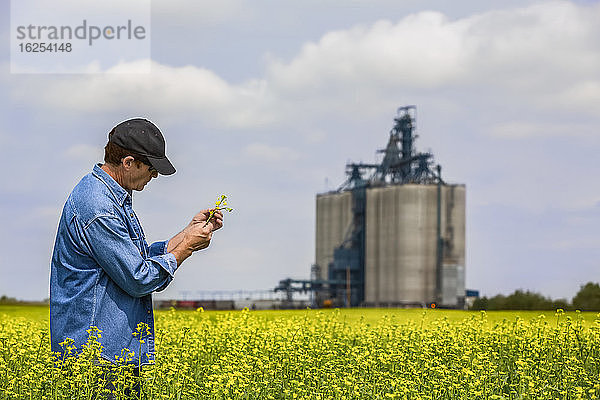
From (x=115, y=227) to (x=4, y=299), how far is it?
105ft

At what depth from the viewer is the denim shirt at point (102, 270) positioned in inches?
171

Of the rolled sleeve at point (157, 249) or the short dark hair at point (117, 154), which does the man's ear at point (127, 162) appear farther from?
the rolled sleeve at point (157, 249)

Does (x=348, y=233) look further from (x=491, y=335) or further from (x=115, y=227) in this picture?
(x=115, y=227)

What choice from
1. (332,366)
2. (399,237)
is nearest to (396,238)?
(399,237)

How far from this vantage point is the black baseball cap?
4473 millimetres

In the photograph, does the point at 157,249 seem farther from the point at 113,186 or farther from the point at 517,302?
the point at 517,302

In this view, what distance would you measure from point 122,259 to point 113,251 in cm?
7

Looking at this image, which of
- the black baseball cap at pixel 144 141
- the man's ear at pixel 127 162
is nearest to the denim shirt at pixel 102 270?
the man's ear at pixel 127 162

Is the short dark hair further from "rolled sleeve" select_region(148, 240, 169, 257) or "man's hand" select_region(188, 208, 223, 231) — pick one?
"rolled sleeve" select_region(148, 240, 169, 257)

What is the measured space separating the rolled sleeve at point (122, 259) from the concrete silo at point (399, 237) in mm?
51638

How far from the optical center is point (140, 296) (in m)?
4.52

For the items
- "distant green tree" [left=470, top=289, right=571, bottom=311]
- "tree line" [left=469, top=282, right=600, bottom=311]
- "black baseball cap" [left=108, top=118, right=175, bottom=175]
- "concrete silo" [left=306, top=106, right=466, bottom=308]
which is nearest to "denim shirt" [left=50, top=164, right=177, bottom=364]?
"black baseball cap" [left=108, top=118, right=175, bottom=175]

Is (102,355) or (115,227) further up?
Result: (115,227)

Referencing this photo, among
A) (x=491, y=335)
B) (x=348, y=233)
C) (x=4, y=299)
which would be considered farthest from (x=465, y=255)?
(x=491, y=335)
